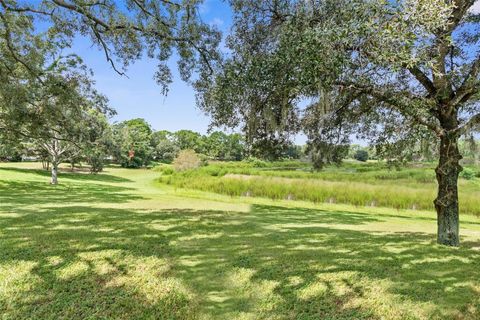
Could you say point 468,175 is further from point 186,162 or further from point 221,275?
point 221,275

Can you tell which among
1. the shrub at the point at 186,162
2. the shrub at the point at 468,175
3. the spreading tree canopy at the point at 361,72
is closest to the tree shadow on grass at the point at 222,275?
the spreading tree canopy at the point at 361,72

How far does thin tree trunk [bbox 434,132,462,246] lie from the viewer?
267 inches

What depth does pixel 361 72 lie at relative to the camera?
20.5 feet

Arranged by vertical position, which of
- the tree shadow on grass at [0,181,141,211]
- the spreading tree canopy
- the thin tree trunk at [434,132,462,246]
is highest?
the spreading tree canopy

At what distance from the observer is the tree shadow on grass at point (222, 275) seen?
152 inches

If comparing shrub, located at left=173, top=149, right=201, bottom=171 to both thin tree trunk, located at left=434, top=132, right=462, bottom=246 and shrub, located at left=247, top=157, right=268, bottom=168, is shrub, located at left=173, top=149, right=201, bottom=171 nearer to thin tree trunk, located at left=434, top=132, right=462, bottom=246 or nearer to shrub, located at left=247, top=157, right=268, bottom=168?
shrub, located at left=247, top=157, right=268, bottom=168

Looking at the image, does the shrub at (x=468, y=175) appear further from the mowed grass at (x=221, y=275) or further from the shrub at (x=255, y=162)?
the mowed grass at (x=221, y=275)

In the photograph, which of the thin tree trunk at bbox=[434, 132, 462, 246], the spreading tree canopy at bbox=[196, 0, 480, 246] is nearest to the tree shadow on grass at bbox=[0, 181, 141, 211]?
the spreading tree canopy at bbox=[196, 0, 480, 246]

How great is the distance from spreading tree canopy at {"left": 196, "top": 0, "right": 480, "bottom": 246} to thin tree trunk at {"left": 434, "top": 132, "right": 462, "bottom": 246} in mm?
18

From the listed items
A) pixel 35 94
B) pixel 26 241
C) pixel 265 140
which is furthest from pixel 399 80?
pixel 35 94

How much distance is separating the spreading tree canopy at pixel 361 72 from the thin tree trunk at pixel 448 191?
18mm

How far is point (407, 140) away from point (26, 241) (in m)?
7.86

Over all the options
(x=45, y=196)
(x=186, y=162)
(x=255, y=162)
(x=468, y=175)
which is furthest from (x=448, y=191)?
(x=186, y=162)

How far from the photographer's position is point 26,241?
5.54 meters
